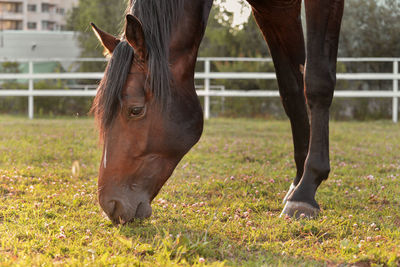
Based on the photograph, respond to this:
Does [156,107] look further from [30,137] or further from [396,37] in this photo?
[396,37]

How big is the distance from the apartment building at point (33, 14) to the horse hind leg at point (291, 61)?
5203cm

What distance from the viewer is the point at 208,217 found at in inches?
109

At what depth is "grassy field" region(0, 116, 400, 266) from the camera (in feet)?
6.71

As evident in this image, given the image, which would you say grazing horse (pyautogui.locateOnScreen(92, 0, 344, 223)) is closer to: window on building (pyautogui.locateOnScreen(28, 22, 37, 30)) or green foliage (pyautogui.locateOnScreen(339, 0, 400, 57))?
green foliage (pyautogui.locateOnScreen(339, 0, 400, 57))

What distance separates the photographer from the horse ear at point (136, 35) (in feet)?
7.45

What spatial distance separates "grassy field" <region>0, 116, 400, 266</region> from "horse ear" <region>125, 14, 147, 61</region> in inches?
36.3

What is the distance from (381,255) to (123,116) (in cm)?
138

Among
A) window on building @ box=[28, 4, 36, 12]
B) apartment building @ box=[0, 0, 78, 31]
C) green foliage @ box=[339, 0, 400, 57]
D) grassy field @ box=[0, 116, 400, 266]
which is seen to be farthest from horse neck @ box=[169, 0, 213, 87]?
window on building @ box=[28, 4, 36, 12]

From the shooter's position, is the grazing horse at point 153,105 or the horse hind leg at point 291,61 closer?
the grazing horse at point 153,105

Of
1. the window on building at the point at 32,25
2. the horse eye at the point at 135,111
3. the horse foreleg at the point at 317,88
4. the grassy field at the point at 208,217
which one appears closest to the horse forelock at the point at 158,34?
the horse eye at the point at 135,111

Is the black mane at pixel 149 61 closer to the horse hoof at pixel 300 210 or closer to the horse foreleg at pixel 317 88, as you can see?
the horse foreleg at pixel 317 88

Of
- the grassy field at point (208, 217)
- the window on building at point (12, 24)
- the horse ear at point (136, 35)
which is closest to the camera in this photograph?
the grassy field at point (208, 217)

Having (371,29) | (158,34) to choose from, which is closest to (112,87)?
(158,34)

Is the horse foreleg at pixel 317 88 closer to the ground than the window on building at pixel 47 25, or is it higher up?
closer to the ground
